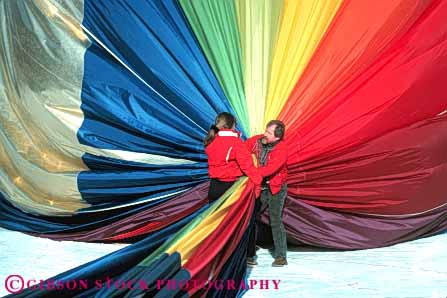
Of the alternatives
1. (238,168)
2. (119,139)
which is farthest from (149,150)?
(238,168)

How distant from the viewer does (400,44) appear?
530cm

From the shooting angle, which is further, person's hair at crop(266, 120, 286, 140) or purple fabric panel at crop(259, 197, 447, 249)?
purple fabric panel at crop(259, 197, 447, 249)

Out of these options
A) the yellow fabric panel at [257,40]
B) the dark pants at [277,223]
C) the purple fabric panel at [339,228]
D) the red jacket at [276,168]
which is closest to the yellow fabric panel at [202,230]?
the red jacket at [276,168]

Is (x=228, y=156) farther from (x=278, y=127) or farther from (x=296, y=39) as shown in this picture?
(x=296, y=39)

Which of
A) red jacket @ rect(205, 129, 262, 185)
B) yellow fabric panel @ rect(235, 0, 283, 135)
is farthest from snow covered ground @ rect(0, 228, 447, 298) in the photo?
yellow fabric panel @ rect(235, 0, 283, 135)

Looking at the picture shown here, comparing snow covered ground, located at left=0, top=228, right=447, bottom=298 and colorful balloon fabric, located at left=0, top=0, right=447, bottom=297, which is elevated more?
colorful balloon fabric, located at left=0, top=0, right=447, bottom=297

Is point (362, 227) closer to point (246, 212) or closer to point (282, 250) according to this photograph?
point (282, 250)

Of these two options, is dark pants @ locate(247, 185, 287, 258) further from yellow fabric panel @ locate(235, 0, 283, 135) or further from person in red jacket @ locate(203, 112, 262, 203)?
yellow fabric panel @ locate(235, 0, 283, 135)

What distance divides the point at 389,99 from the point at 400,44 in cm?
42

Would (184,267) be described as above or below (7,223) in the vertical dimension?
below

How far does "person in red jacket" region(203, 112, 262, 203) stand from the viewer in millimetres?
4840

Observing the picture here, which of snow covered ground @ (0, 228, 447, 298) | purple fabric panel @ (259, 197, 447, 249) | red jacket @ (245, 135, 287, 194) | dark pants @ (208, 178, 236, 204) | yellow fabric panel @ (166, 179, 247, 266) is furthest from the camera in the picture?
purple fabric panel @ (259, 197, 447, 249)

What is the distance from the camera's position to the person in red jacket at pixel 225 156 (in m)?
4.84

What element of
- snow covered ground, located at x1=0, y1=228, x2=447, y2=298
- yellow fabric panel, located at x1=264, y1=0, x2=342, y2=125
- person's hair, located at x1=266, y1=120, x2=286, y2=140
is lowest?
snow covered ground, located at x1=0, y1=228, x2=447, y2=298
